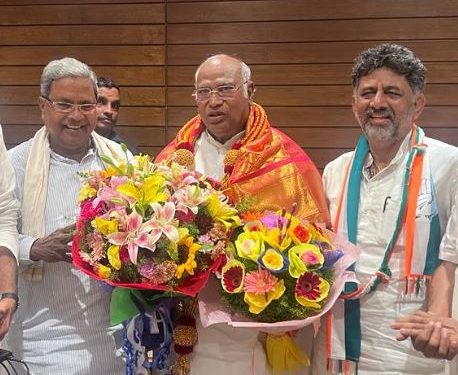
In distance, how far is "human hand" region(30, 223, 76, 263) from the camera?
1953 millimetres

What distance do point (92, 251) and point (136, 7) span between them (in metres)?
3.64

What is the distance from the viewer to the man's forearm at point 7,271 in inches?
70.9

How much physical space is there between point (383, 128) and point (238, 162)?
554 mm

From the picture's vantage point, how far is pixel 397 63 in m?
2.01

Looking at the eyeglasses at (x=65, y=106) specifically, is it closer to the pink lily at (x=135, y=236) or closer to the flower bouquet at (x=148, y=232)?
the flower bouquet at (x=148, y=232)

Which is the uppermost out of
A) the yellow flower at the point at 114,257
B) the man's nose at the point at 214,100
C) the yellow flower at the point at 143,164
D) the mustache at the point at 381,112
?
the man's nose at the point at 214,100

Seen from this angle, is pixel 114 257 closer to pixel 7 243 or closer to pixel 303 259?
pixel 7 243

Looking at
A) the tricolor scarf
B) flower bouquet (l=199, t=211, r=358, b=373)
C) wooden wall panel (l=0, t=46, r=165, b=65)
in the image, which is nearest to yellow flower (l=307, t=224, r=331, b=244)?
flower bouquet (l=199, t=211, r=358, b=373)

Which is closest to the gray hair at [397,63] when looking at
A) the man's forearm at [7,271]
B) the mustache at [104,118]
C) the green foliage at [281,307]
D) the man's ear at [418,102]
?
the man's ear at [418,102]

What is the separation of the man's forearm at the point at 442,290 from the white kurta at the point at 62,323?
1061mm

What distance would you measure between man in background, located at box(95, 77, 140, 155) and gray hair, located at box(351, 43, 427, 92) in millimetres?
2243

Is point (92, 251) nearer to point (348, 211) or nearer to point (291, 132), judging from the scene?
point (348, 211)

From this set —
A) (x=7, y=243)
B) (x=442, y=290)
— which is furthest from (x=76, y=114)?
(x=442, y=290)

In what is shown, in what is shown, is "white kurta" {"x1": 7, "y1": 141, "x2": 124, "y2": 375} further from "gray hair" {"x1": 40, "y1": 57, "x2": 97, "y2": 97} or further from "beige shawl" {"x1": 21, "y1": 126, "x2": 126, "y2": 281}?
"gray hair" {"x1": 40, "y1": 57, "x2": 97, "y2": 97}
